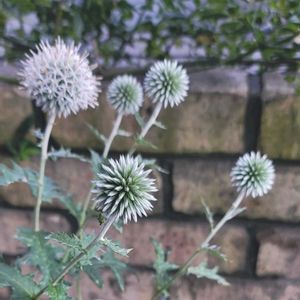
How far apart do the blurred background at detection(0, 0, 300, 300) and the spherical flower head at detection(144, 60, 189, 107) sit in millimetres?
98

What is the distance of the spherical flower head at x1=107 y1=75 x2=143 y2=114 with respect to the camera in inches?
30.0

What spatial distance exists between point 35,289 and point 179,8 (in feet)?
1.83

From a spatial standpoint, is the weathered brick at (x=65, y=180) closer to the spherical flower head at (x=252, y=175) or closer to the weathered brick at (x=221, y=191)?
the weathered brick at (x=221, y=191)

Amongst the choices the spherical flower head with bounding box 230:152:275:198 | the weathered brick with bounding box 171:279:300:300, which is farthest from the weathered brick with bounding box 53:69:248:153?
the weathered brick with bounding box 171:279:300:300

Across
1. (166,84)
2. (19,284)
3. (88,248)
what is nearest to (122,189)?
(88,248)

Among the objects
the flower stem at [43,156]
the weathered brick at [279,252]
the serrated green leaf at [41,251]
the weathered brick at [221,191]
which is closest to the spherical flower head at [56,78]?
the flower stem at [43,156]

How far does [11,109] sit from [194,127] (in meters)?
0.30

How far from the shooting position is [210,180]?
2.85 ft

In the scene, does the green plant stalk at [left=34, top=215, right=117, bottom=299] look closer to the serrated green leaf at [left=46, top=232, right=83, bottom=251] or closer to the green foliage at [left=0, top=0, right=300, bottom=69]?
the serrated green leaf at [left=46, top=232, right=83, bottom=251]

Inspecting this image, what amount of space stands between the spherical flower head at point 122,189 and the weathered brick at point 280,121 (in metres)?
0.38

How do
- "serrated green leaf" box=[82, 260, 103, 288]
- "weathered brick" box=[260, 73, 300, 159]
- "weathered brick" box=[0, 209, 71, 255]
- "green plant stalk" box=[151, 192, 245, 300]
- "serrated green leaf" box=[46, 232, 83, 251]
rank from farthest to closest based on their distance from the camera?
"weathered brick" box=[0, 209, 71, 255]
"weathered brick" box=[260, 73, 300, 159]
"green plant stalk" box=[151, 192, 245, 300]
"serrated green leaf" box=[82, 260, 103, 288]
"serrated green leaf" box=[46, 232, 83, 251]

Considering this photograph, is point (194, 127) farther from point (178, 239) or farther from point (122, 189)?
point (122, 189)

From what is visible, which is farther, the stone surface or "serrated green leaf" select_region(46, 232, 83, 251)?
the stone surface

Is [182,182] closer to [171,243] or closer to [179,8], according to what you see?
[171,243]
